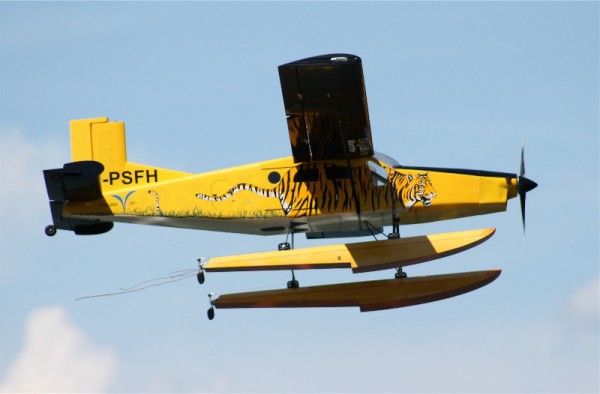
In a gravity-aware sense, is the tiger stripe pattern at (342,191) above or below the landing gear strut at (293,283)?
above

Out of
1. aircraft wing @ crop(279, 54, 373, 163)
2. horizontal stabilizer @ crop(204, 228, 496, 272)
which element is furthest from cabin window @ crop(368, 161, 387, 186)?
horizontal stabilizer @ crop(204, 228, 496, 272)

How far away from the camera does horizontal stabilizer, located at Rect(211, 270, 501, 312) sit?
74.9 feet

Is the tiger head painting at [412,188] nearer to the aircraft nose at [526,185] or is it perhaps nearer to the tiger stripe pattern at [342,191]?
the tiger stripe pattern at [342,191]

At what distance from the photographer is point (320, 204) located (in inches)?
903

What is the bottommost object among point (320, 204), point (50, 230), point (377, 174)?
point (50, 230)

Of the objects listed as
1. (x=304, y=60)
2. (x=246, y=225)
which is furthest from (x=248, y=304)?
(x=304, y=60)

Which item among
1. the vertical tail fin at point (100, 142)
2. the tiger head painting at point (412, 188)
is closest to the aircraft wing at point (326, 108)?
the tiger head painting at point (412, 188)

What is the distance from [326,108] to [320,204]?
1983mm

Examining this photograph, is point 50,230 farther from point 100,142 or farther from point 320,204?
point 320,204

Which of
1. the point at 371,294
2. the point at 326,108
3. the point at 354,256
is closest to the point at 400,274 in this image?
the point at 371,294

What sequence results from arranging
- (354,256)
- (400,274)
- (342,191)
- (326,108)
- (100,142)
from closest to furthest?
1. (326,108)
2. (354,256)
3. (342,191)
4. (400,274)
5. (100,142)

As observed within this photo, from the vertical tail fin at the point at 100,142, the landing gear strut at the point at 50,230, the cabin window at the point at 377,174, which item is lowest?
the landing gear strut at the point at 50,230

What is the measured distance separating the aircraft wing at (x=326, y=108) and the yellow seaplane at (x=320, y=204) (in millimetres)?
30

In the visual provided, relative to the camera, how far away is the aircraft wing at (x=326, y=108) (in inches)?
823
